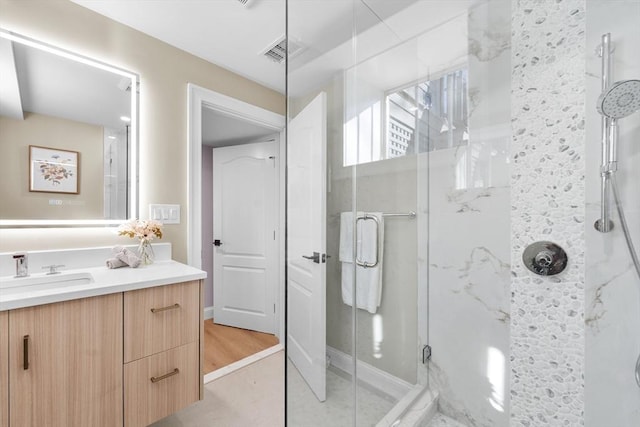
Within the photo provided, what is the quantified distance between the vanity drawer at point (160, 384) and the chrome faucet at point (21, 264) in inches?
26.9

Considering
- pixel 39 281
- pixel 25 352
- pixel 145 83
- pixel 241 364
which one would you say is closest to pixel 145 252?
pixel 39 281

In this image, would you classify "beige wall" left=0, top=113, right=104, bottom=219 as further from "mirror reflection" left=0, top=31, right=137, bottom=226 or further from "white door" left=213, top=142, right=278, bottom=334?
"white door" left=213, top=142, right=278, bottom=334

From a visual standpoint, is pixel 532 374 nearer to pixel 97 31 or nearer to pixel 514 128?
pixel 514 128

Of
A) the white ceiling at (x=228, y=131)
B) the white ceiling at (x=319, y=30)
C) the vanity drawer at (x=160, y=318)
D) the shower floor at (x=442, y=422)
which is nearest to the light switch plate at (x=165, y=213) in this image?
the vanity drawer at (x=160, y=318)

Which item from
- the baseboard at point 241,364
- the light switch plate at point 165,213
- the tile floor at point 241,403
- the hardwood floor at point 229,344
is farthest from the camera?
the hardwood floor at point 229,344

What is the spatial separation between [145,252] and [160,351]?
2.03ft

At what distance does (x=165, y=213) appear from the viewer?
180cm

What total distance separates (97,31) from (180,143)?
72 centimetres

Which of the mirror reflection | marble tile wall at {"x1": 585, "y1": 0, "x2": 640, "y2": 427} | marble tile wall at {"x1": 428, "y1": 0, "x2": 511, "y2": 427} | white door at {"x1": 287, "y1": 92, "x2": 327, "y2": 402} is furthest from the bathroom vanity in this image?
marble tile wall at {"x1": 585, "y1": 0, "x2": 640, "y2": 427}

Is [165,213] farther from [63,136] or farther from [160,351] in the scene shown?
[160,351]

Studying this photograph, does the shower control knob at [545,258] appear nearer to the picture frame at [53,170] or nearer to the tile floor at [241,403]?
the tile floor at [241,403]

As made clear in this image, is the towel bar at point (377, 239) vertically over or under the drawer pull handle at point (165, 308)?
over

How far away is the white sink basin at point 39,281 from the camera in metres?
1.21

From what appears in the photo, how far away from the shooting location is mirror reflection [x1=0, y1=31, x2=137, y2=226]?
133 centimetres
